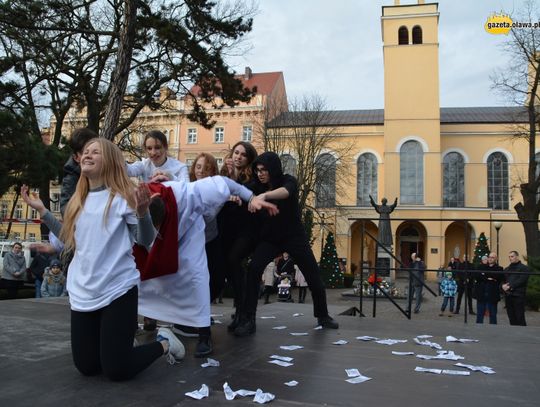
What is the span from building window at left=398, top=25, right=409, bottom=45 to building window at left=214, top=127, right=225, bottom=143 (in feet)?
63.0

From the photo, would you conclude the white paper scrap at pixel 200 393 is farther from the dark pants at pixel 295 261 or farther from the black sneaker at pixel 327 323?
the black sneaker at pixel 327 323

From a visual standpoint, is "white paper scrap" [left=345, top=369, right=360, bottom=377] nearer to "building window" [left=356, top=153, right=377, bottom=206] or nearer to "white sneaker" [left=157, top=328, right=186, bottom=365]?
"white sneaker" [left=157, top=328, right=186, bottom=365]

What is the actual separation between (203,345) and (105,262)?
1118 millimetres

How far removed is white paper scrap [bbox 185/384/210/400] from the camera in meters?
2.58

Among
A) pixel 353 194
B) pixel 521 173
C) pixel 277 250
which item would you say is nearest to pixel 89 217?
pixel 277 250

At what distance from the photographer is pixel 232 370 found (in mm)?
3180

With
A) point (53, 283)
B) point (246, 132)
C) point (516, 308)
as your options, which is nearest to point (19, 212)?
point (246, 132)

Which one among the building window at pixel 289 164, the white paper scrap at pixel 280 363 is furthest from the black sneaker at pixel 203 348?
the building window at pixel 289 164

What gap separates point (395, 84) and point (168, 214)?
39.2 m

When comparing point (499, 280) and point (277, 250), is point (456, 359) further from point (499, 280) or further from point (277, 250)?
point (499, 280)

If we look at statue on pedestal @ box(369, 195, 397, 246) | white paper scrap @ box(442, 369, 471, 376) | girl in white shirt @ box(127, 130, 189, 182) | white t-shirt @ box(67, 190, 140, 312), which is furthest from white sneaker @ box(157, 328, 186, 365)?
statue on pedestal @ box(369, 195, 397, 246)

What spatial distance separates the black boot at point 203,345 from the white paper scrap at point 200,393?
2.71 feet

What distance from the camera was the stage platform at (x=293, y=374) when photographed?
8.51 feet

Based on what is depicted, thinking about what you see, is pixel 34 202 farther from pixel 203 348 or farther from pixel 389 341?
pixel 389 341
